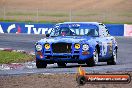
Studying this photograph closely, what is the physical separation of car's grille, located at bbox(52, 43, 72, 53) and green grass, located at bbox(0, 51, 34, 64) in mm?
3546

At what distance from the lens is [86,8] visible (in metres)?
81.0

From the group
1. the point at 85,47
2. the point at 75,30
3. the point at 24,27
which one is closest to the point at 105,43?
the point at 75,30

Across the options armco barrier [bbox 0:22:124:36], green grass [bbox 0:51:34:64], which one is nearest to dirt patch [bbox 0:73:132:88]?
green grass [bbox 0:51:34:64]

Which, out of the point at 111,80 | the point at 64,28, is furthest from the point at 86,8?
the point at 111,80

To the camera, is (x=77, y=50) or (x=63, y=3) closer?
(x=77, y=50)

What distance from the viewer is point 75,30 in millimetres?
18312

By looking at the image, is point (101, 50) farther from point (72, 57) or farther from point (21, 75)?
point (21, 75)

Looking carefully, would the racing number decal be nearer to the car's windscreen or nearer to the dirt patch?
the car's windscreen

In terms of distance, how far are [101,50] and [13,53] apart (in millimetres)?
6483

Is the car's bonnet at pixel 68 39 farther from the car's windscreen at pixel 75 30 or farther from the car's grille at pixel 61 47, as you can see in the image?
the car's windscreen at pixel 75 30

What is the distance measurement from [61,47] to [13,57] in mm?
5305

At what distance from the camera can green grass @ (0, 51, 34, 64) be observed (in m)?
20.8

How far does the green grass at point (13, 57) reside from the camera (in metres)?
20.8

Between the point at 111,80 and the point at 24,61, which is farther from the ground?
the point at 111,80
